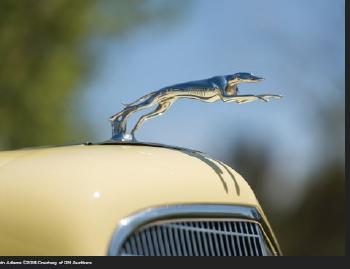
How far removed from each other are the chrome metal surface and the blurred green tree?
544 cm

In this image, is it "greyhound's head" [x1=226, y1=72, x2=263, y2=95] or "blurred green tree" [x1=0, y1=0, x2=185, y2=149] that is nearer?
"greyhound's head" [x1=226, y1=72, x2=263, y2=95]

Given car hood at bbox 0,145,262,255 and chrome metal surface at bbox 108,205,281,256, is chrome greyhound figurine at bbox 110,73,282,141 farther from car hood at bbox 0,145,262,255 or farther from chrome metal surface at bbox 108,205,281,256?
chrome metal surface at bbox 108,205,281,256

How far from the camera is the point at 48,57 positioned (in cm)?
765

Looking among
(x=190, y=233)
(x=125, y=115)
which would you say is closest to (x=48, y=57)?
(x=125, y=115)

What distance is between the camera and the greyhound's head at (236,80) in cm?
179

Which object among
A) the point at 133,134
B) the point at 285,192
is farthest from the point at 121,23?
the point at 133,134

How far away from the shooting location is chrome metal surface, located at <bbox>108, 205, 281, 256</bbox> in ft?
4.86

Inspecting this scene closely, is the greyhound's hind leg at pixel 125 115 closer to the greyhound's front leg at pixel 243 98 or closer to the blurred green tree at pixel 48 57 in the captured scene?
the greyhound's front leg at pixel 243 98

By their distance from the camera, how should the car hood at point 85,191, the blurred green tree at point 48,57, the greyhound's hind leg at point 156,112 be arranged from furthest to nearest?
1. the blurred green tree at point 48,57
2. the greyhound's hind leg at point 156,112
3. the car hood at point 85,191

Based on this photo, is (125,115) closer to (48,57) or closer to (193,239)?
(193,239)

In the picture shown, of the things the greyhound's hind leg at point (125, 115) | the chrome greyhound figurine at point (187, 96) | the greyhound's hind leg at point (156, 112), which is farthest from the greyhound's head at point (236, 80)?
the greyhound's hind leg at point (125, 115)

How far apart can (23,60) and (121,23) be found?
1.20m

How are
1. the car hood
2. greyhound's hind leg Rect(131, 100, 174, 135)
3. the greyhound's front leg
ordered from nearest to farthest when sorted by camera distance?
1. the car hood
2. the greyhound's front leg
3. greyhound's hind leg Rect(131, 100, 174, 135)

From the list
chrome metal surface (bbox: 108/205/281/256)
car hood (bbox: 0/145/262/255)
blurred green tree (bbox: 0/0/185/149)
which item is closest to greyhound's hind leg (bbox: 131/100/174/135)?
car hood (bbox: 0/145/262/255)
